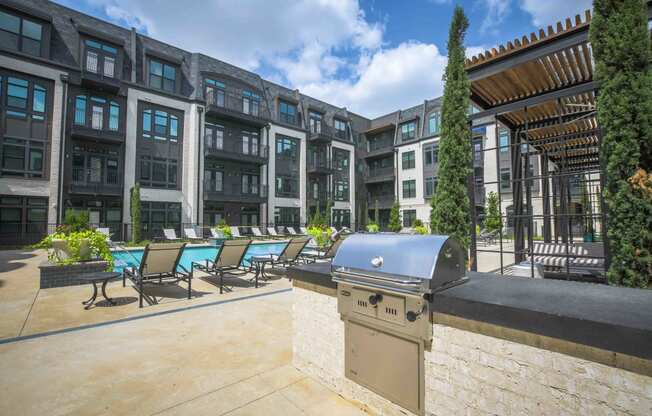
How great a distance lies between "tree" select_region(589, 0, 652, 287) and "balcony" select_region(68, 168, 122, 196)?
2241cm

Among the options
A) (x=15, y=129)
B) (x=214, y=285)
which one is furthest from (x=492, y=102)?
(x=15, y=129)

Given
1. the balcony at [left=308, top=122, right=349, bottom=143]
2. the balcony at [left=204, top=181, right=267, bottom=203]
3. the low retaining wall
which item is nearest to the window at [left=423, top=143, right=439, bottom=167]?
the balcony at [left=308, top=122, right=349, bottom=143]

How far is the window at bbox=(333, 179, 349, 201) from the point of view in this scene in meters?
33.2

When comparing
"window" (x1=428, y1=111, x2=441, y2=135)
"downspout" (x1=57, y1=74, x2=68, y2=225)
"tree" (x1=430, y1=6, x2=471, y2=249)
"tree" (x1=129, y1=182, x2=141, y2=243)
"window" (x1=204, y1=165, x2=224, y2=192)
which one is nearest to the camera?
"tree" (x1=430, y1=6, x2=471, y2=249)

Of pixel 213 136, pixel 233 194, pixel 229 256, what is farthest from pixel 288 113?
pixel 229 256

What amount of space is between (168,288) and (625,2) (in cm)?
917

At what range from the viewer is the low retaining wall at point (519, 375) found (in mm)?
1400

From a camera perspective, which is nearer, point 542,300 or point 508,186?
point 542,300

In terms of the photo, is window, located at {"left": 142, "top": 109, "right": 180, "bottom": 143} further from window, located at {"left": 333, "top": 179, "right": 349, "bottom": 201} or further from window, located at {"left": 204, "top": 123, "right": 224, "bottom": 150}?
window, located at {"left": 333, "top": 179, "right": 349, "bottom": 201}

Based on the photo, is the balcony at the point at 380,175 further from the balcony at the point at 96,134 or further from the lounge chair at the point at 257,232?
the balcony at the point at 96,134

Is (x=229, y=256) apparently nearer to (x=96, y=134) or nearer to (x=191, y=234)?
(x=191, y=234)

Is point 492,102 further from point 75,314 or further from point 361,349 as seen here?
point 75,314

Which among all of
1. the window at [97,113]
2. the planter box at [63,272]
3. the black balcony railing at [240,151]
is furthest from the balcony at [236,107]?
the planter box at [63,272]

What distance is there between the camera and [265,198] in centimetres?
2588
